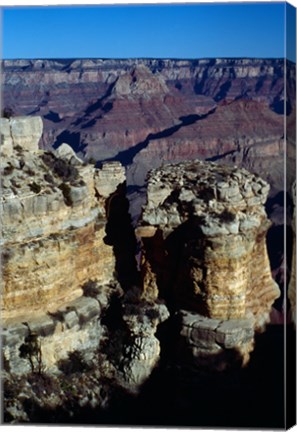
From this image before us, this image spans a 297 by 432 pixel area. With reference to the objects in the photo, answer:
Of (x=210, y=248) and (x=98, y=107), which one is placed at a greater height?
(x=98, y=107)

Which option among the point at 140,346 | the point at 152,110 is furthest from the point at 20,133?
A: the point at 152,110

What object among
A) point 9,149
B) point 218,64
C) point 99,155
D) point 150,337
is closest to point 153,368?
point 150,337

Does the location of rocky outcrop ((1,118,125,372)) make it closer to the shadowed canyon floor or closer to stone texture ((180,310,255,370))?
the shadowed canyon floor

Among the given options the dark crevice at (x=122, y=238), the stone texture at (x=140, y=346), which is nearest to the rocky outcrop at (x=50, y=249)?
the dark crevice at (x=122, y=238)

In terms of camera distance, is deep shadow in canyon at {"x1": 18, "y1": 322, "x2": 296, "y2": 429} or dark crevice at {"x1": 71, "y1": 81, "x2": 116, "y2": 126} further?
dark crevice at {"x1": 71, "y1": 81, "x2": 116, "y2": 126}

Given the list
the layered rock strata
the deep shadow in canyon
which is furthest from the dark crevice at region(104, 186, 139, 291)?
the deep shadow in canyon

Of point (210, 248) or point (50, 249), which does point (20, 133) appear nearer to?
point (50, 249)

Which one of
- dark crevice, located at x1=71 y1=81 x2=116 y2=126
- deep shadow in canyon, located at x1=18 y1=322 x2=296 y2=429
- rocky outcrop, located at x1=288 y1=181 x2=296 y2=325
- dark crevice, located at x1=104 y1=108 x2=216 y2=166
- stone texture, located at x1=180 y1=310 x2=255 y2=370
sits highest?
dark crevice, located at x1=71 y1=81 x2=116 y2=126
